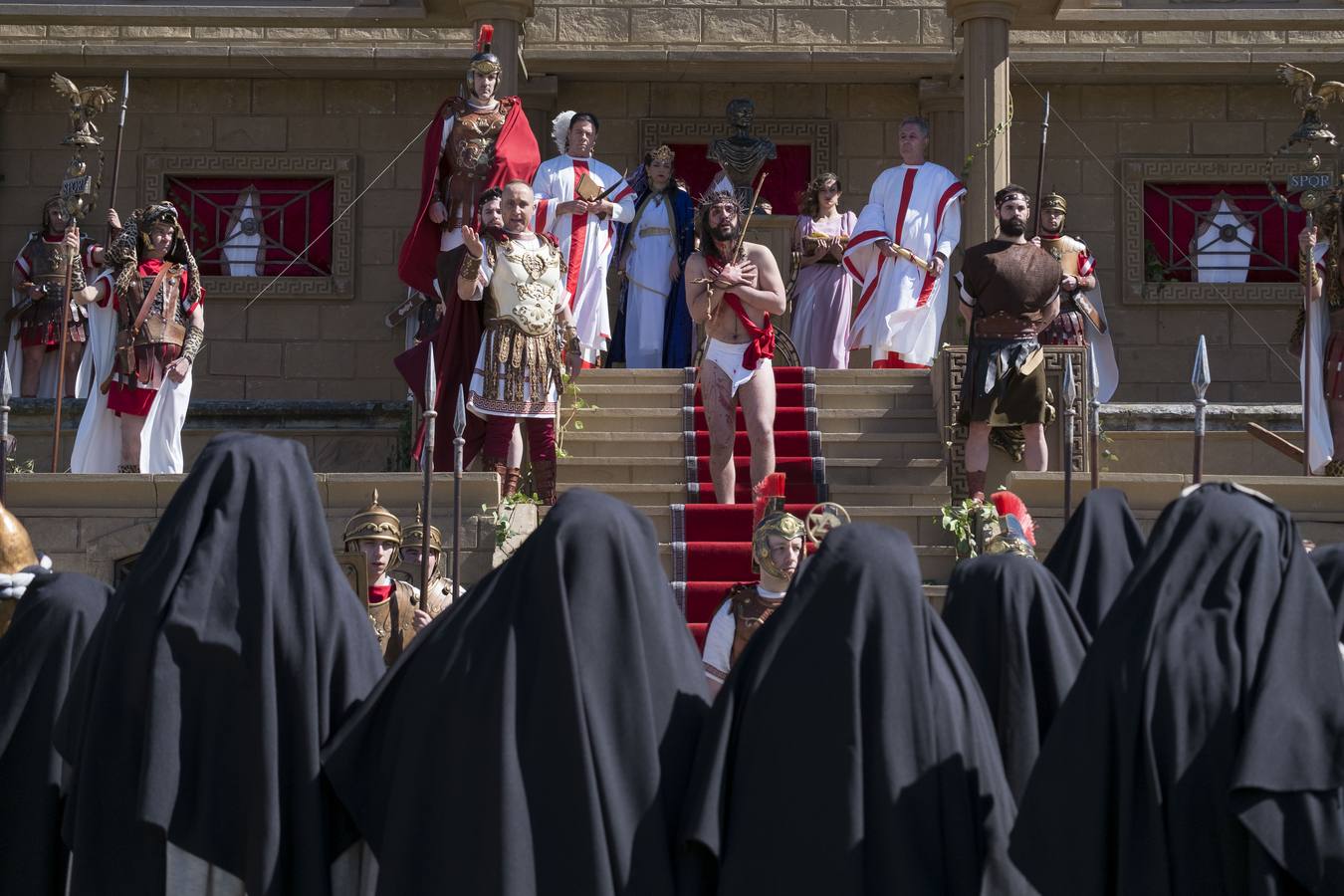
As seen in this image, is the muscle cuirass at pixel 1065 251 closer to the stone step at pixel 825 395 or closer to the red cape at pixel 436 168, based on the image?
the stone step at pixel 825 395

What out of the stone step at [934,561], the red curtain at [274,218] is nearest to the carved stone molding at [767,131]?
the red curtain at [274,218]

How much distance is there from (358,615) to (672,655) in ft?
2.57

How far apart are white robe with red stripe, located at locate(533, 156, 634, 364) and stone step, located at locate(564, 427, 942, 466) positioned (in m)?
1.33

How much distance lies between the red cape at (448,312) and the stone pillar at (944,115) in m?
5.46

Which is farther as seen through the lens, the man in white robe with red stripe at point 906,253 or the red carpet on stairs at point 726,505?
the man in white robe with red stripe at point 906,253

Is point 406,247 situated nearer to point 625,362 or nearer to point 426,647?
point 625,362

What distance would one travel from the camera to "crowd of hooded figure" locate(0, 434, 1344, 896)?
189 inches

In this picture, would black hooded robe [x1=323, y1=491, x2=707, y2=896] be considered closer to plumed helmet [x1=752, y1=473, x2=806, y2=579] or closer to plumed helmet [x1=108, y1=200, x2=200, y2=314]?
plumed helmet [x1=752, y1=473, x2=806, y2=579]

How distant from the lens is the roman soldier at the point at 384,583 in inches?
344

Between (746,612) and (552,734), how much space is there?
341 cm

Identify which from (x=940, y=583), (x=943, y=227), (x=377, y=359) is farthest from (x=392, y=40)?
(x=940, y=583)

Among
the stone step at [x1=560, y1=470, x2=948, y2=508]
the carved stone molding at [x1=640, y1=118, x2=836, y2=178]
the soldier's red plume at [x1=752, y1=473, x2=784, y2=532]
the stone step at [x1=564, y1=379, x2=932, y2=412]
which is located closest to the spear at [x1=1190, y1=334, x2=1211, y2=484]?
the soldier's red plume at [x1=752, y1=473, x2=784, y2=532]

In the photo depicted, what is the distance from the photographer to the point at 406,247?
1356 centimetres

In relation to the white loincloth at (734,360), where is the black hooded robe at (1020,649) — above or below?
below
